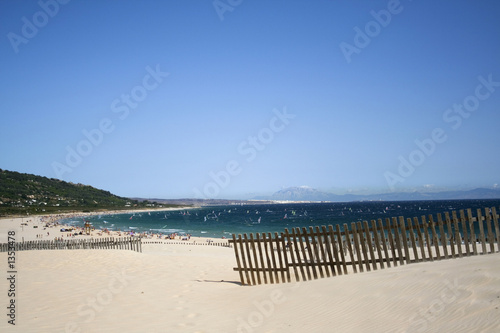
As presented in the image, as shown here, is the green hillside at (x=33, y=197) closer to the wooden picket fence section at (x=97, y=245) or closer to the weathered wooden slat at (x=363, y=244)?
the wooden picket fence section at (x=97, y=245)

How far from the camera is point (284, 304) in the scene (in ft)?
25.9

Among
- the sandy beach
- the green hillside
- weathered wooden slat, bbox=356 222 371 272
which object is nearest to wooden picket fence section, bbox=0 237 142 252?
the sandy beach

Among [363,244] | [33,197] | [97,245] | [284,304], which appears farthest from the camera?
[33,197]

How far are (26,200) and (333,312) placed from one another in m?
166

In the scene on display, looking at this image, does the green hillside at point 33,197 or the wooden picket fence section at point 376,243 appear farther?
the green hillside at point 33,197

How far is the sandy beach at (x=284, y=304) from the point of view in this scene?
5766mm

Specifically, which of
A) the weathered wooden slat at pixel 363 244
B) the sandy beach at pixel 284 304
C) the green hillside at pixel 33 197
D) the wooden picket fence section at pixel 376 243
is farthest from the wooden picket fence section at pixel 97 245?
the green hillside at pixel 33 197

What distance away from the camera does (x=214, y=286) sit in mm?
11617

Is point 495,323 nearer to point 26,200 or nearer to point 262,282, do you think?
point 262,282

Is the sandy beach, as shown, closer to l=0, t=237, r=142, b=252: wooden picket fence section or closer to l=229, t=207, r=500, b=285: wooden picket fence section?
l=229, t=207, r=500, b=285: wooden picket fence section

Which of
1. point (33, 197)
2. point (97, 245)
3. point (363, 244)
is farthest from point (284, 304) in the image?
point (33, 197)

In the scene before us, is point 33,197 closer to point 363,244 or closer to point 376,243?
point 363,244

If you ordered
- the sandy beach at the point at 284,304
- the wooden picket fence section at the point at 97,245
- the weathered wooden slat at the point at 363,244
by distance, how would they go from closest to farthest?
1. the sandy beach at the point at 284,304
2. the weathered wooden slat at the point at 363,244
3. the wooden picket fence section at the point at 97,245

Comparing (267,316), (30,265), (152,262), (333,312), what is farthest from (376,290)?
(30,265)
